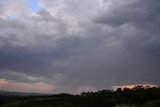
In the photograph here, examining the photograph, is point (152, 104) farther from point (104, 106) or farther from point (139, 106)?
point (104, 106)

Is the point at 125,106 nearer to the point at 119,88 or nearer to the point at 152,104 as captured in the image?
the point at 152,104

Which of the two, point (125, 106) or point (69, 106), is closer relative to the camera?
point (125, 106)

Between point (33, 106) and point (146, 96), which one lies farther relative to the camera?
point (33, 106)

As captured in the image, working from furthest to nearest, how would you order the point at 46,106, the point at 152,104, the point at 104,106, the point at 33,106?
the point at 33,106 < the point at 46,106 < the point at 104,106 < the point at 152,104

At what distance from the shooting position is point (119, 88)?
353ft

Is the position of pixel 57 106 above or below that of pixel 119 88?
below

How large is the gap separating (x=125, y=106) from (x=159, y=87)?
3785 centimetres

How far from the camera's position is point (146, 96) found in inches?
2660

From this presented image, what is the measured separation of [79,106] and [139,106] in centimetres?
2911

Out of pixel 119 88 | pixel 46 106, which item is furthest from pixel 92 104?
pixel 119 88

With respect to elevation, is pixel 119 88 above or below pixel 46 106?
above

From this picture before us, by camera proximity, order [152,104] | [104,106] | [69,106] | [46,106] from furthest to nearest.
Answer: [46,106] < [69,106] < [104,106] < [152,104]

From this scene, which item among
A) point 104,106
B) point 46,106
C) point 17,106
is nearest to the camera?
point 104,106

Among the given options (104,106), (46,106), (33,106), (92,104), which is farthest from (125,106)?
(33,106)
